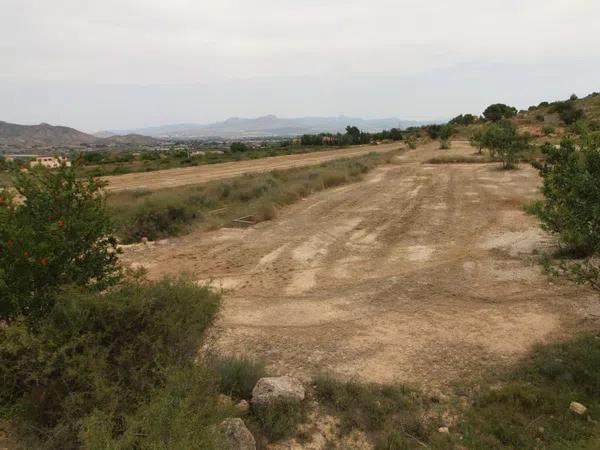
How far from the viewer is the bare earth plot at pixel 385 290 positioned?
664cm

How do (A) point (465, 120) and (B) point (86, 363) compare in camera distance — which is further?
(A) point (465, 120)

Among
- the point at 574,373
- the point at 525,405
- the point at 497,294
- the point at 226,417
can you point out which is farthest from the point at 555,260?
the point at 226,417

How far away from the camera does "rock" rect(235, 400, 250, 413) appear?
5.11 metres

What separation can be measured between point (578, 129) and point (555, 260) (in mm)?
3899

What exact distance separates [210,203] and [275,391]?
537 inches

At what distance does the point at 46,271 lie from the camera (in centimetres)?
562

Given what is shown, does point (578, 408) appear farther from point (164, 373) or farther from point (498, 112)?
point (498, 112)

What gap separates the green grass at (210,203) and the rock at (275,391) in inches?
245

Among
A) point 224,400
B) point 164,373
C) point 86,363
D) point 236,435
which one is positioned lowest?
point 224,400

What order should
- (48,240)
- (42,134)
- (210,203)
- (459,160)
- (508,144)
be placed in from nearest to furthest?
(48,240) < (210,203) < (508,144) < (459,160) < (42,134)

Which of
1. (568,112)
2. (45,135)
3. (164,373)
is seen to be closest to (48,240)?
(164,373)

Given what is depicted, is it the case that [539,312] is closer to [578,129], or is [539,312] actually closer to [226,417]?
[578,129]

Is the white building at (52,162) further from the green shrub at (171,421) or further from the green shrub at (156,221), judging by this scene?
the green shrub at (156,221)

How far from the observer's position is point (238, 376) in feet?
18.4
